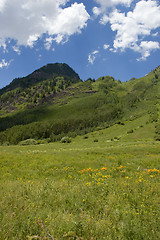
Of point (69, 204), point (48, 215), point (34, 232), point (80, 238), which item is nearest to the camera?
point (80, 238)

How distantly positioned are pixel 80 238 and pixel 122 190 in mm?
3838

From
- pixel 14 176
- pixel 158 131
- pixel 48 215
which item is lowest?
pixel 158 131

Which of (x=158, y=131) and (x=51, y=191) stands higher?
(x=51, y=191)

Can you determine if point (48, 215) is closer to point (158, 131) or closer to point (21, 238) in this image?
point (21, 238)

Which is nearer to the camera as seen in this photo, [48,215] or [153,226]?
[153,226]

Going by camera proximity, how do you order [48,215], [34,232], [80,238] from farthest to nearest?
[48,215] → [34,232] → [80,238]

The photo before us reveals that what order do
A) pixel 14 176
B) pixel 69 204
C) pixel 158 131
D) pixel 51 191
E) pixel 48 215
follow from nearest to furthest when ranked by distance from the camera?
pixel 48 215, pixel 69 204, pixel 51 191, pixel 14 176, pixel 158 131

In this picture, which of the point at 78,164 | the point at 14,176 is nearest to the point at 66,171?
the point at 78,164

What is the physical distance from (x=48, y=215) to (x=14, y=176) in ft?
28.7

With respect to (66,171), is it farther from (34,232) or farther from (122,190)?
(34,232)

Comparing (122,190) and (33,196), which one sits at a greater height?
(33,196)

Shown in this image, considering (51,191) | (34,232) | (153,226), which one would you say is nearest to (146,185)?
(153,226)

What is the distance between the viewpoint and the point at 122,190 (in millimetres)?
6980

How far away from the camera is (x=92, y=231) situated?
165 inches
